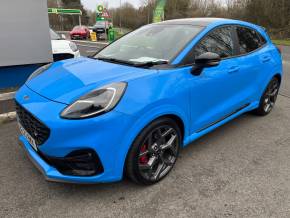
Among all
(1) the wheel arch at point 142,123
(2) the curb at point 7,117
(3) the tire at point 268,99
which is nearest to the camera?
(1) the wheel arch at point 142,123

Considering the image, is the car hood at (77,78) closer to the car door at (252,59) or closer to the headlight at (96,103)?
the headlight at (96,103)

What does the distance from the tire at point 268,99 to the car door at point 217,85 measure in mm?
837

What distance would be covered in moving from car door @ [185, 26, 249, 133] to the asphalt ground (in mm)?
476

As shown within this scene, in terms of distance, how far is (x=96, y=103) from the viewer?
2170mm

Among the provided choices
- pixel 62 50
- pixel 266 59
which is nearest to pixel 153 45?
pixel 266 59

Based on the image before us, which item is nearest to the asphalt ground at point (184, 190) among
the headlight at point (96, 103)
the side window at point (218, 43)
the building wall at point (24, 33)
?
the headlight at point (96, 103)

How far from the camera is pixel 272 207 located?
2.37 meters

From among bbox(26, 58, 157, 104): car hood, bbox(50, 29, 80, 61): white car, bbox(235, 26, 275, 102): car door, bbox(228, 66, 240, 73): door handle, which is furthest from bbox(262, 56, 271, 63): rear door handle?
bbox(50, 29, 80, 61): white car

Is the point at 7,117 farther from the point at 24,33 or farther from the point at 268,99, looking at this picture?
the point at 268,99

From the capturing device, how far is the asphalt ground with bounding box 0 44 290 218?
2.31 meters

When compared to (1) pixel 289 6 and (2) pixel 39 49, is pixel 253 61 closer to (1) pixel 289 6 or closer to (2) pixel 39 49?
(2) pixel 39 49

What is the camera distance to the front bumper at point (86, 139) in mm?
2076

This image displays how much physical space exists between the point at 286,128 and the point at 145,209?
9.32 ft

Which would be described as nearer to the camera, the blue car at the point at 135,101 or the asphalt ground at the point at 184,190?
the blue car at the point at 135,101
